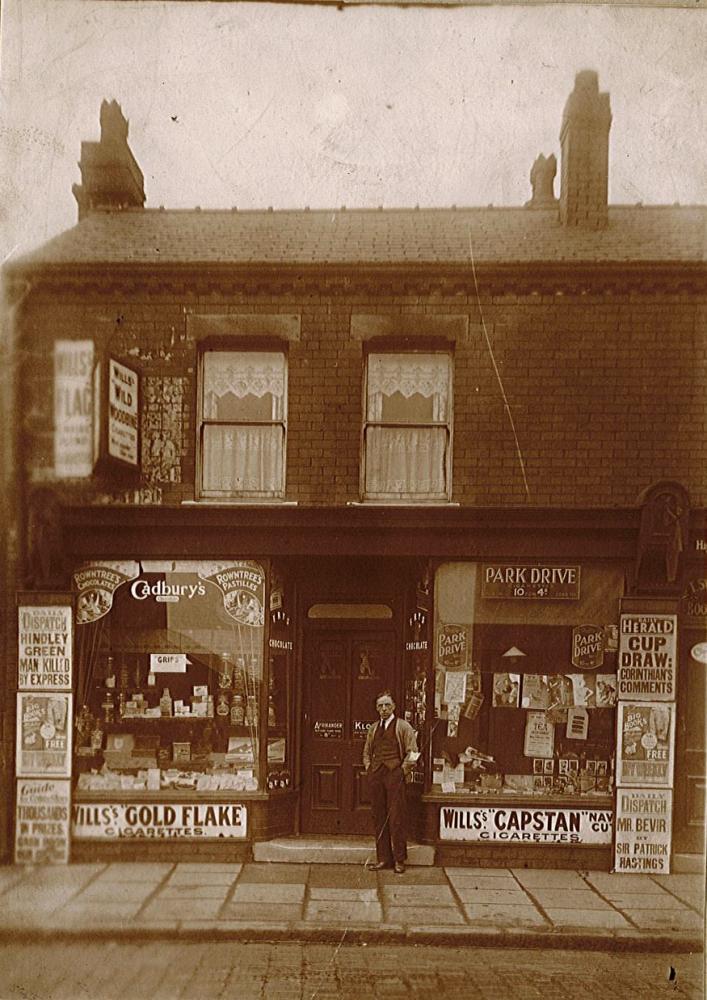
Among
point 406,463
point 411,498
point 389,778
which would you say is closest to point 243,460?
point 406,463

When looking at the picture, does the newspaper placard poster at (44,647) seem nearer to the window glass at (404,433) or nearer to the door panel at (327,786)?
the door panel at (327,786)

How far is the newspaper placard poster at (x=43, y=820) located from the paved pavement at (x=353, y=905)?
15 cm

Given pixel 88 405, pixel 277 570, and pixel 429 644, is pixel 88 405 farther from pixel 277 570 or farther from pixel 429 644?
pixel 429 644

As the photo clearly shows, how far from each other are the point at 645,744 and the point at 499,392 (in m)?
4.11

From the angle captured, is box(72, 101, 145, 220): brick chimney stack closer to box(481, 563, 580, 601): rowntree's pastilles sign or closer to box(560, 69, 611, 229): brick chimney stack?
box(560, 69, 611, 229): brick chimney stack

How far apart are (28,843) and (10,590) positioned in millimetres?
2622

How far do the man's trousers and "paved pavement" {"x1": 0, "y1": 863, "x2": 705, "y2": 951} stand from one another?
0.82 ft

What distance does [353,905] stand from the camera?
25.6 ft

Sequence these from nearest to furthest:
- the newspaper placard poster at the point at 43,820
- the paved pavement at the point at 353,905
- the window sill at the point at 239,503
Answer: the paved pavement at the point at 353,905 < the newspaper placard poster at the point at 43,820 < the window sill at the point at 239,503

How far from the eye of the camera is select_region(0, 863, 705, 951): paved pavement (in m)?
7.21

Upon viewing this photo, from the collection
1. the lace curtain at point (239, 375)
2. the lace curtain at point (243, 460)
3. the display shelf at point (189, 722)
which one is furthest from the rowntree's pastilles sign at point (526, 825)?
the lace curtain at point (239, 375)

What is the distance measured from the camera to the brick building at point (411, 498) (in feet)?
29.2

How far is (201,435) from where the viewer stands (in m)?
9.24

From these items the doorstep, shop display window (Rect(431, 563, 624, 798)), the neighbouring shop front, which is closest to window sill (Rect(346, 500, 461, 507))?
the neighbouring shop front
